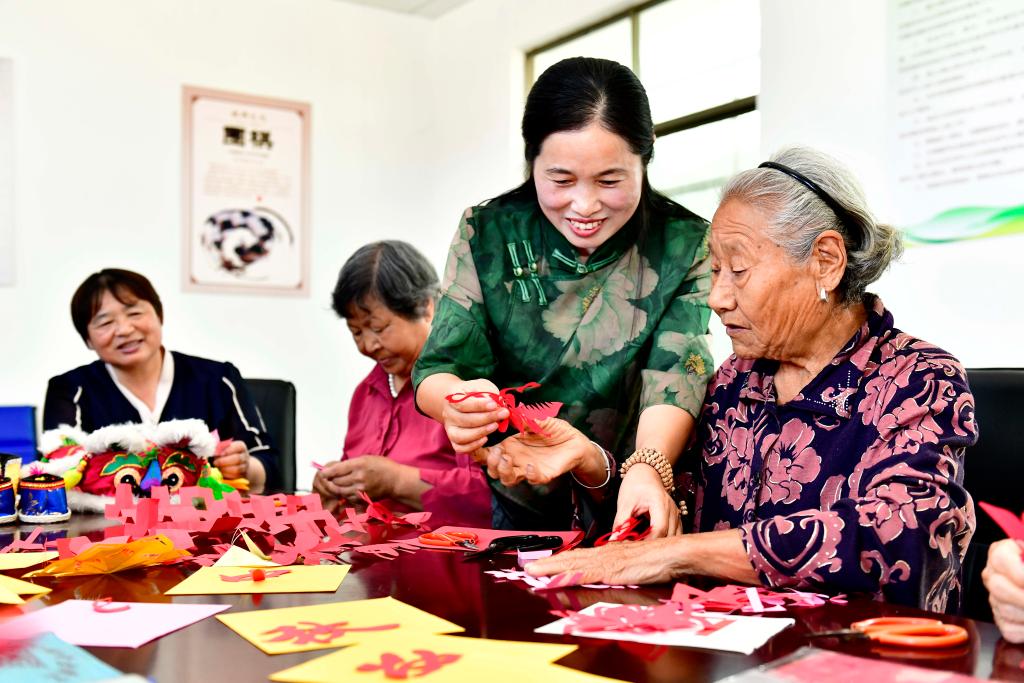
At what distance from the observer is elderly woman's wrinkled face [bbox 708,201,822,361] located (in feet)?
4.56

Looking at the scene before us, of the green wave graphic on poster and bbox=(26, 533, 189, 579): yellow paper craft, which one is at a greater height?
the green wave graphic on poster

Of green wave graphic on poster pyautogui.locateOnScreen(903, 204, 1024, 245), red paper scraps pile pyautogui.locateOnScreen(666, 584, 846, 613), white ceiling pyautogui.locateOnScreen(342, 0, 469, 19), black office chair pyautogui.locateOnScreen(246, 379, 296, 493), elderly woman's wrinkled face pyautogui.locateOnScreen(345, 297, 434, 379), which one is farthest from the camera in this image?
white ceiling pyautogui.locateOnScreen(342, 0, 469, 19)

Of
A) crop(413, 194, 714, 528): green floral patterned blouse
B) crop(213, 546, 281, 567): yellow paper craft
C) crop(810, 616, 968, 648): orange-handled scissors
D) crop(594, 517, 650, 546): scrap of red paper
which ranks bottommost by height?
crop(213, 546, 281, 567): yellow paper craft

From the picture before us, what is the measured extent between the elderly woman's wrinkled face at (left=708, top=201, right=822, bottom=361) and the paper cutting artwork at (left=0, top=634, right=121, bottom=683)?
0.97 metres

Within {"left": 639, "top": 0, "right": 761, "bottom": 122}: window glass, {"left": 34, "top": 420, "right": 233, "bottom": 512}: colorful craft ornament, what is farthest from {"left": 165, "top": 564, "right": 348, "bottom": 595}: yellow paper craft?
{"left": 639, "top": 0, "right": 761, "bottom": 122}: window glass

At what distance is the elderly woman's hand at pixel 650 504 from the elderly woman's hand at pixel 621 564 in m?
0.16

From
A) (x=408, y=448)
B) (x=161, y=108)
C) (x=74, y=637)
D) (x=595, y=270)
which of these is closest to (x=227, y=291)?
(x=161, y=108)

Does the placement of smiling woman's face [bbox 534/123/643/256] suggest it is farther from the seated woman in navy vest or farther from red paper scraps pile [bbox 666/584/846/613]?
the seated woman in navy vest

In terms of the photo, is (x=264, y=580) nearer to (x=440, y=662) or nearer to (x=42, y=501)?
(x=440, y=662)

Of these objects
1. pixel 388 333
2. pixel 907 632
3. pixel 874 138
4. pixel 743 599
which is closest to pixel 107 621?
pixel 743 599

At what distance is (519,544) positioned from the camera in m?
1.29

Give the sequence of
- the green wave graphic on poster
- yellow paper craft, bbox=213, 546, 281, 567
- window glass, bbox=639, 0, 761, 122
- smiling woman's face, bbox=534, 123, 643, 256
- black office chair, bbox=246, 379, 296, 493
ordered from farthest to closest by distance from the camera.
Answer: window glass, bbox=639, 0, 761, 122 < black office chair, bbox=246, 379, 296, 493 < the green wave graphic on poster < smiling woman's face, bbox=534, 123, 643, 256 < yellow paper craft, bbox=213, 546, 281, 567

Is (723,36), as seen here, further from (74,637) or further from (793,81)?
(74,637)

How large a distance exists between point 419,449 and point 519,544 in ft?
3.70
